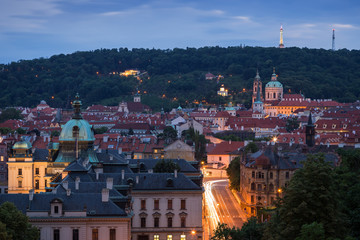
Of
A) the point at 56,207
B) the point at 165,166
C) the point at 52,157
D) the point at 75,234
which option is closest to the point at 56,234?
the point at 75,234

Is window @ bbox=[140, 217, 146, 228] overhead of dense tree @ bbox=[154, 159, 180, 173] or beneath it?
beneath

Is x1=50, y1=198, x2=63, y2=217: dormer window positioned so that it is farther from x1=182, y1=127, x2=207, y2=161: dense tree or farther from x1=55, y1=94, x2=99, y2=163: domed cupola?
x1=182, y1=127, x2=207, y2=161: dense tree

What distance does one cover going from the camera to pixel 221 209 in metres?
76.4

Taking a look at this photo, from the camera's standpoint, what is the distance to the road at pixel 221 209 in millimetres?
68325

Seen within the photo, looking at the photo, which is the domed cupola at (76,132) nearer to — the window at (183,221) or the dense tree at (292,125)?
the window at (183,221)

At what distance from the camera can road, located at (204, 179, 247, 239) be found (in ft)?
224

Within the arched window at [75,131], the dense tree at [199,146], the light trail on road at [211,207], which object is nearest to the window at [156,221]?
the light trail on road at [211,207]

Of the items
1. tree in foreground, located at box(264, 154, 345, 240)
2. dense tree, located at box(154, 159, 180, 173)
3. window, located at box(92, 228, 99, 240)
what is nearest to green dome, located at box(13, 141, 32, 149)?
dense tree, located at box(154, 159, 180, 173)

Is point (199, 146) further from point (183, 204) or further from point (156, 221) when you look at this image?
point (156, 221)

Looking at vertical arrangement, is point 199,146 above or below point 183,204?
above

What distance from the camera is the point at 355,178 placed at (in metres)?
64.2

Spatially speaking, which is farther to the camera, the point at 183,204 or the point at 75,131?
the point at 75,131

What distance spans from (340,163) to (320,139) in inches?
1776

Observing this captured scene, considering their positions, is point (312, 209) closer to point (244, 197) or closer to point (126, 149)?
point (244, 197)
